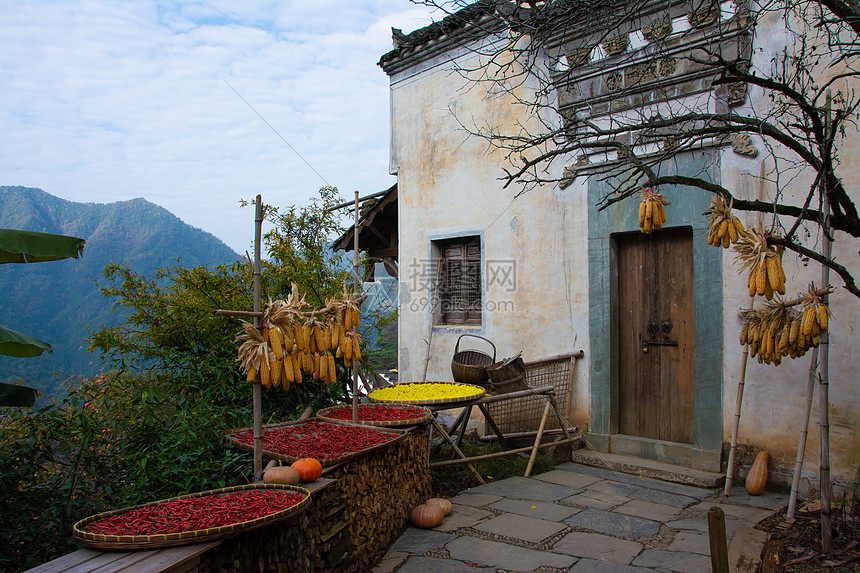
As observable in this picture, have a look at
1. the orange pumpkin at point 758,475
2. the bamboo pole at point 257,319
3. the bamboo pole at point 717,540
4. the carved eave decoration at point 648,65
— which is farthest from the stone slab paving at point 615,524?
the carved eave decoration at point 648,65

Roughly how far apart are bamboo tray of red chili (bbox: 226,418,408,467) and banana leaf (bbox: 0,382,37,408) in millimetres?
1237

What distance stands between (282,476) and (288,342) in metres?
0.78

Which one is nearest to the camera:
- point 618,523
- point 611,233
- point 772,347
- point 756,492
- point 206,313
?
point 772,347

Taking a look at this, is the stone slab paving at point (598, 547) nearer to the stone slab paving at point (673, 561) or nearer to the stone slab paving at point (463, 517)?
the stone slab paving at point (673, 561)

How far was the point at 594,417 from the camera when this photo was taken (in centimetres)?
649

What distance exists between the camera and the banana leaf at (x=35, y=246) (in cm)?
323

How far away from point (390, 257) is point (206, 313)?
473cm

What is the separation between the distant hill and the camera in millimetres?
12875

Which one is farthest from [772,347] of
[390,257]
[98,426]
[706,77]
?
[390,257]

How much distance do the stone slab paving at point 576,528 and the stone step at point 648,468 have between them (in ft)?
0.25

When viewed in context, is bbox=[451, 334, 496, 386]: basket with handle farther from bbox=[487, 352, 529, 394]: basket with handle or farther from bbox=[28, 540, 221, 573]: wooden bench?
bbox=[28, 540, 221, 573]: wooden bench

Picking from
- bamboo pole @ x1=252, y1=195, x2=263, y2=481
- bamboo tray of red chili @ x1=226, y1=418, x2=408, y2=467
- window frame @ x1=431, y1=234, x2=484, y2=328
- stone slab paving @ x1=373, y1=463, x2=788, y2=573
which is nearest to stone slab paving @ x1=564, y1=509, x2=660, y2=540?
stone slab paving @ x1=373, y1=463, x2=788, y2=573

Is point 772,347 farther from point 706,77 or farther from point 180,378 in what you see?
point 180,378

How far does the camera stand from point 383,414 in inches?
196
